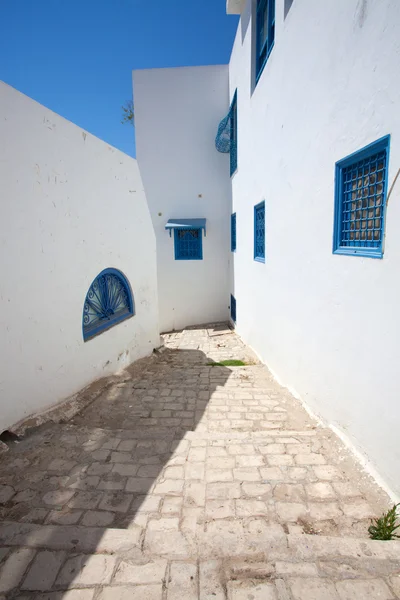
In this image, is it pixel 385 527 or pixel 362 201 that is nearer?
pixel 385 527

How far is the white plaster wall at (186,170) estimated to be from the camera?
10508mm

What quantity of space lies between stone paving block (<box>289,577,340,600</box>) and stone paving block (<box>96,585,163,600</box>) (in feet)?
2.18

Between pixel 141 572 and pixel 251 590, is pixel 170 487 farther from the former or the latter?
pixel 251 590

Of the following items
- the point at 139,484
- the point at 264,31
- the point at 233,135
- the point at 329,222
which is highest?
the point at 264,31

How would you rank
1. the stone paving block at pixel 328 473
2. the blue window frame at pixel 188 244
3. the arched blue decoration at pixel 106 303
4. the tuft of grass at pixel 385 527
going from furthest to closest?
the blue window frame at pixel 188 244 → the arched blue decoration at pixel 106 303 → the stone paving block at pixel 328 473 → the tuft of grass at pixel 385 527

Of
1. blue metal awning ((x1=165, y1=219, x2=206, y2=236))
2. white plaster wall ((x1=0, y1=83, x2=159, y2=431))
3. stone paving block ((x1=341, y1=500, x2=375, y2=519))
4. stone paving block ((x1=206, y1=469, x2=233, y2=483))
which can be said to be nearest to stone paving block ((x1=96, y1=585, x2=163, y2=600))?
stone paving block ((x1=206, y1=469, x2=233, y2=483))

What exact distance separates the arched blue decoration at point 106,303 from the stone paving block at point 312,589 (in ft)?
11.9

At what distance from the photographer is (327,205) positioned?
3.22 m

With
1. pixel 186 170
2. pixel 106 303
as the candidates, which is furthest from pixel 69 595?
pixel 186 170

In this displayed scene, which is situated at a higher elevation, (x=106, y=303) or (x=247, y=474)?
(x=106, y=303)

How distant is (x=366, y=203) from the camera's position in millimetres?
2637

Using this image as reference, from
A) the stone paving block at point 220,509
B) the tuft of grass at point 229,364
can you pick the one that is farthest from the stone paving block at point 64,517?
the tuft of grass at point 229,364

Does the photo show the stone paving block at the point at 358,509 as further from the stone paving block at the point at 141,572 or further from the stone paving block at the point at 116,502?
the stone paving block at the point at 116,502

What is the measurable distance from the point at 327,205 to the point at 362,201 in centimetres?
55
